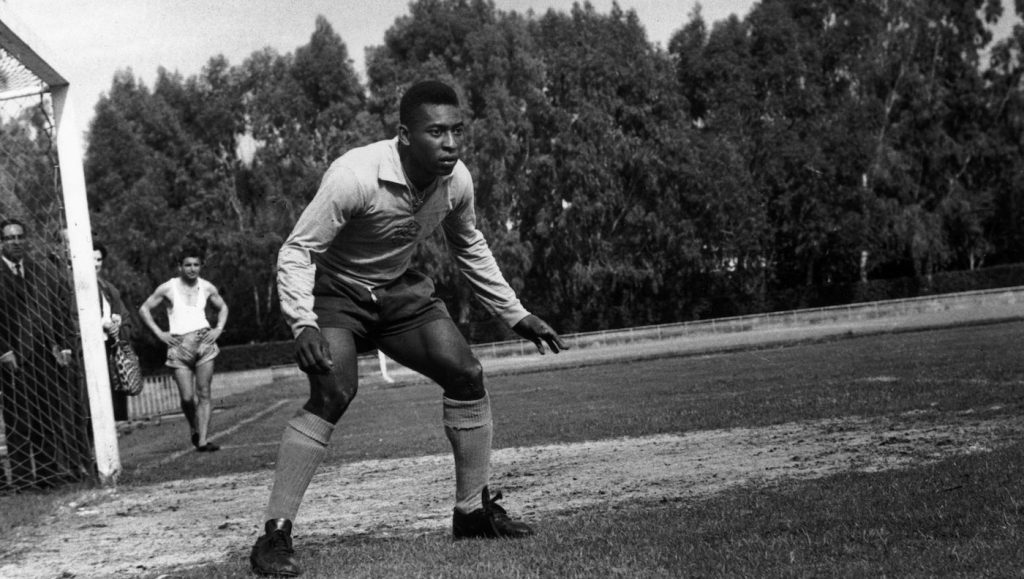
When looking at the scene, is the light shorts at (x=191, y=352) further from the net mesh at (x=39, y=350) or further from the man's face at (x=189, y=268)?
the net mesh at (x=39, y=350)

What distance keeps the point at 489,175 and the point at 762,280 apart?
1421 cm

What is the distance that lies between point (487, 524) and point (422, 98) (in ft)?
5.89

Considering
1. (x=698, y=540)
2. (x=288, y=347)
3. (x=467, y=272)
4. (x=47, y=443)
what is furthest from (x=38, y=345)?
(x=288, y=347)

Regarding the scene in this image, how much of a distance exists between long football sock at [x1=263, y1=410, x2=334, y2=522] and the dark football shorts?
0.41 meters

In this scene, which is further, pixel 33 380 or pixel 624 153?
pixel 624 153

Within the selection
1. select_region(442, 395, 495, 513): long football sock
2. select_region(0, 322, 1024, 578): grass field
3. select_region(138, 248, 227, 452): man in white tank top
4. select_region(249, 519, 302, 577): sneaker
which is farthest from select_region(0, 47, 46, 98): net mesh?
select_region(249, 519, 302, 577): sneaker

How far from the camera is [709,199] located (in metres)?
51.3

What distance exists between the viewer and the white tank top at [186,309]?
11156 millimetres

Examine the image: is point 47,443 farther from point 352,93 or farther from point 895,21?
point 895,21

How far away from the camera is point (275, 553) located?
422cm

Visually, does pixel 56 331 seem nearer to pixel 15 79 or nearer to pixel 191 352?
pixel 15 79

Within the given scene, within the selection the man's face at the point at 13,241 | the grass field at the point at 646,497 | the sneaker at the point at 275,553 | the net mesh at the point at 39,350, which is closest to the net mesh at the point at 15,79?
the net mesh at the point at 39,350

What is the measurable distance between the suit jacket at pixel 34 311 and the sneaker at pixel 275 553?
5037mm

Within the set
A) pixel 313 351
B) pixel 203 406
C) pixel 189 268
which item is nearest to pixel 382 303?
pixel 313 351
